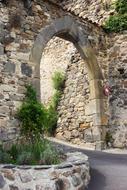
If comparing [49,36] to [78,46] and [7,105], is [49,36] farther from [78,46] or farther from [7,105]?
[7,105]

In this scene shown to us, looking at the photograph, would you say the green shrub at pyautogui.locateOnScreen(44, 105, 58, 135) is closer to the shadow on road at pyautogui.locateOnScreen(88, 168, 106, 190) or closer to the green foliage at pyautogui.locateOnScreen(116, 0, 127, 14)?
the green foliage at pyautogui.locateOnScreen(116, 0, 127, 14)

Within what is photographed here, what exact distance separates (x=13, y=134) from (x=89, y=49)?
3.54 metres

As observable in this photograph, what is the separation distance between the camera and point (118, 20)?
9906 mm

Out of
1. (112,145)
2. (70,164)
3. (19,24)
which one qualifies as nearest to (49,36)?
(19,24)

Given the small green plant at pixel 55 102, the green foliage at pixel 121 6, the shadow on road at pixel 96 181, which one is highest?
the green foliage at pixel 121 6

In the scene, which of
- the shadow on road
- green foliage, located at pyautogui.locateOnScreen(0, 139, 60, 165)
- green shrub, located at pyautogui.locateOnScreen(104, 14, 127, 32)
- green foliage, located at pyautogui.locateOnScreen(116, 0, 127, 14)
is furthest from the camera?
green foliage, located at pyautogui.locateOnScreen(116, 0, 127, 14)

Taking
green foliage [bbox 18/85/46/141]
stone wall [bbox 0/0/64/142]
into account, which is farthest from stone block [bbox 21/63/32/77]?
green foliage [bbox 18/85/46/141]

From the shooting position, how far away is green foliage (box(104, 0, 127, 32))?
32.2 feet

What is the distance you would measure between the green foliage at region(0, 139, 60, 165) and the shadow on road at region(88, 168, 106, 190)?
0.64 meters

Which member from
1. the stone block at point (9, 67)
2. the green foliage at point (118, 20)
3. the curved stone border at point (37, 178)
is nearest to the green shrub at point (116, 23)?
the green foliage at point (118, 20)

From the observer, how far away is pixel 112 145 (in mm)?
9297

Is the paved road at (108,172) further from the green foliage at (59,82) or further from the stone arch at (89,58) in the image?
the green foliage at (59,82)

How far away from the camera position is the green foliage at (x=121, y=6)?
9.92m

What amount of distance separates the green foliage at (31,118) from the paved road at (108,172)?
1.30 meters
